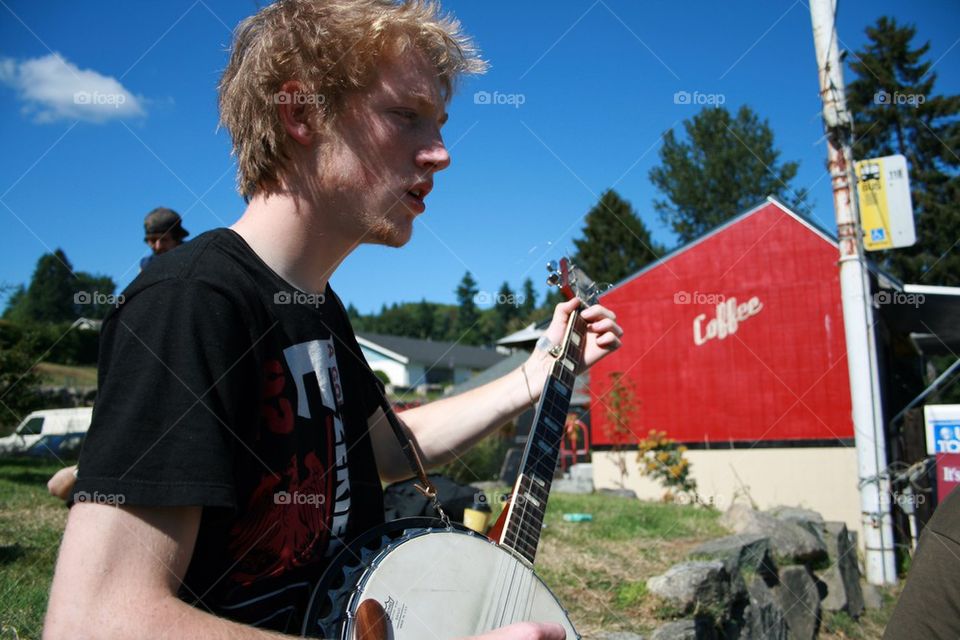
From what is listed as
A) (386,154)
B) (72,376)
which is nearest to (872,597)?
(386,154)

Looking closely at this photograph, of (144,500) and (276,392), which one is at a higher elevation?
(276,392)

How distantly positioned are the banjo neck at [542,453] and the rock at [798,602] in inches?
174

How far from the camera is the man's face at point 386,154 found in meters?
1.46

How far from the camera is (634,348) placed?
15.5 metres

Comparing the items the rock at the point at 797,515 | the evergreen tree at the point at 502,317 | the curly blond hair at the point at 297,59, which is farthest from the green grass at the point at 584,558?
the evergreen tree at the point at 502,317

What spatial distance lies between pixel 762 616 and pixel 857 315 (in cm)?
321

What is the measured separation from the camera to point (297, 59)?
1.48m

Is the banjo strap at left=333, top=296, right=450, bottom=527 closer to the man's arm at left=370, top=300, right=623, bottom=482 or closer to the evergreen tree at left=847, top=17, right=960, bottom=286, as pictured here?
the man's arm at left=370, top=300, right=623, bottom=482

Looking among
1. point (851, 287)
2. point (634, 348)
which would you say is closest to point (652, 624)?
point (851, 287)

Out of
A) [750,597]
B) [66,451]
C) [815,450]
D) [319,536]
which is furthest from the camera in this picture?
[815,450]

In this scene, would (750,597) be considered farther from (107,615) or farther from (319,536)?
(107,615)

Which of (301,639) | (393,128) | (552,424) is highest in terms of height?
(393,128)

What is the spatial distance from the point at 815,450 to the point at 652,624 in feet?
34.9

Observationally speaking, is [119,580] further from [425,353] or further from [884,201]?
[425,353]
